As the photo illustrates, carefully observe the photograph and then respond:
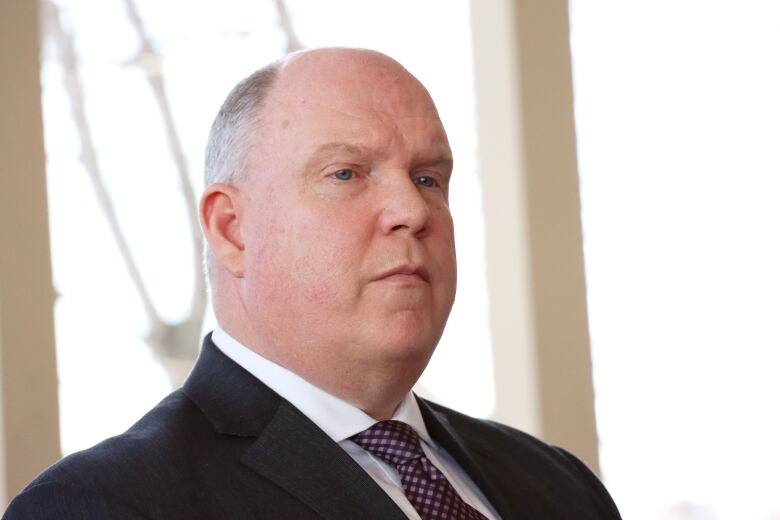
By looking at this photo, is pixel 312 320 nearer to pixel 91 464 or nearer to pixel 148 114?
pixel 91 464

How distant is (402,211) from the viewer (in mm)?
1872

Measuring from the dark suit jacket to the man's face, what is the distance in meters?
0.11

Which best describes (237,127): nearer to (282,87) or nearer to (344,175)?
(282,87)

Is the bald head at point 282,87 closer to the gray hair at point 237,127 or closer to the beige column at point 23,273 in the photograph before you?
the gray hair at point 237,127

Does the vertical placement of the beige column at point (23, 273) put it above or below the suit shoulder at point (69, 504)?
above

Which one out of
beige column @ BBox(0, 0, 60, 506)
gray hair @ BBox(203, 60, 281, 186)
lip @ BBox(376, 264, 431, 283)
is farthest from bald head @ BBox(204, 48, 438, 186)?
beige column @ BBox(0, 0, 60, 506)

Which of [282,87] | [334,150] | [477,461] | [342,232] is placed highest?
[282,87]

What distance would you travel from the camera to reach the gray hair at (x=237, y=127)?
1987 mm

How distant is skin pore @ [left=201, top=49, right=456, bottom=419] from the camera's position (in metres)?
1.86

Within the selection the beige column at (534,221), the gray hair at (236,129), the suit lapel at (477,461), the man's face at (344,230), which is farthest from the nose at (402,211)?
the beige column at (534,221)

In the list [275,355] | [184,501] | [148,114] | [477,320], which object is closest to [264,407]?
[275,355]

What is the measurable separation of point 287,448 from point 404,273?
0.32 m

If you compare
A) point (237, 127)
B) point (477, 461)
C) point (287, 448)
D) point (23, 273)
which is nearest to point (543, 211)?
point (23, 273)

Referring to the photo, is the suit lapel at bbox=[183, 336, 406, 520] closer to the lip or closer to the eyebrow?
the lip
